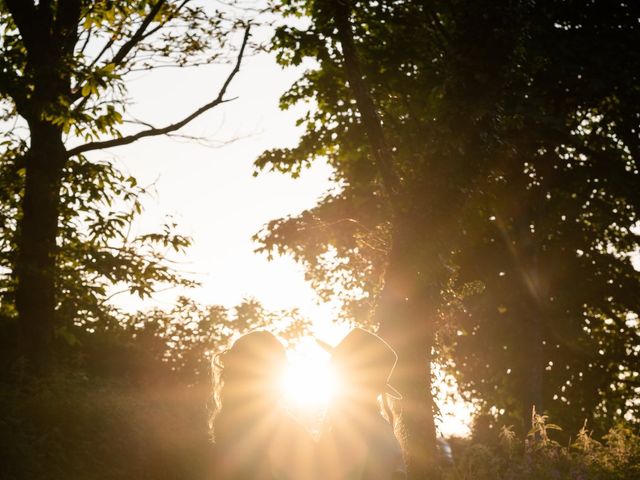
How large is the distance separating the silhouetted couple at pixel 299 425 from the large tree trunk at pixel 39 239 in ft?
29.6

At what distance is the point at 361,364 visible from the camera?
9.91ft

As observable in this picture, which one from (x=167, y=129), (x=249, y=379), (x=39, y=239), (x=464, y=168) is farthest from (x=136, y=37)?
(x=249, y=379)

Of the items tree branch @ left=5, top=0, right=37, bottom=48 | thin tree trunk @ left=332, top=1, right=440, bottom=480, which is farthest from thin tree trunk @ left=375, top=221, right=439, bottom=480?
tree branch @ left=5, top=0, right=37, bottom=48

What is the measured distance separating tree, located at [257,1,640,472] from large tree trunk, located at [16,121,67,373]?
205 inches

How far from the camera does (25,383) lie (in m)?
12.2

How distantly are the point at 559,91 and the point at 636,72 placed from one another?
9.44ft

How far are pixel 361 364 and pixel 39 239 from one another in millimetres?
9952

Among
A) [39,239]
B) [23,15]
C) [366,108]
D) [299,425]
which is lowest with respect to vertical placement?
[299,425]

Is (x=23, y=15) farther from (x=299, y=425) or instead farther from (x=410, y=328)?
(x=299, y=425)

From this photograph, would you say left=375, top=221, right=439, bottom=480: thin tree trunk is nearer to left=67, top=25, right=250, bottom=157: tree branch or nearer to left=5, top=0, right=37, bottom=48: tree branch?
left=67, top=25, right=250, bottom=157: tree branch

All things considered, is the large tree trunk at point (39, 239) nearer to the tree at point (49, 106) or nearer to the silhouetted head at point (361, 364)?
the tree at point (49, 106)

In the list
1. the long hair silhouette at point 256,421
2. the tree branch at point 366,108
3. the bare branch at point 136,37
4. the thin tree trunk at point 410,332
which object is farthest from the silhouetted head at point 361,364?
the bare branch at point 136,37

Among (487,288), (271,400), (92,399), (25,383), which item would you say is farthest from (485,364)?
(271,400)

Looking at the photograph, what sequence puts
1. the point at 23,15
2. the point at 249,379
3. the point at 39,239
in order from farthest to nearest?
the point at 23,15
the point at 39,239
the point at 249,379
